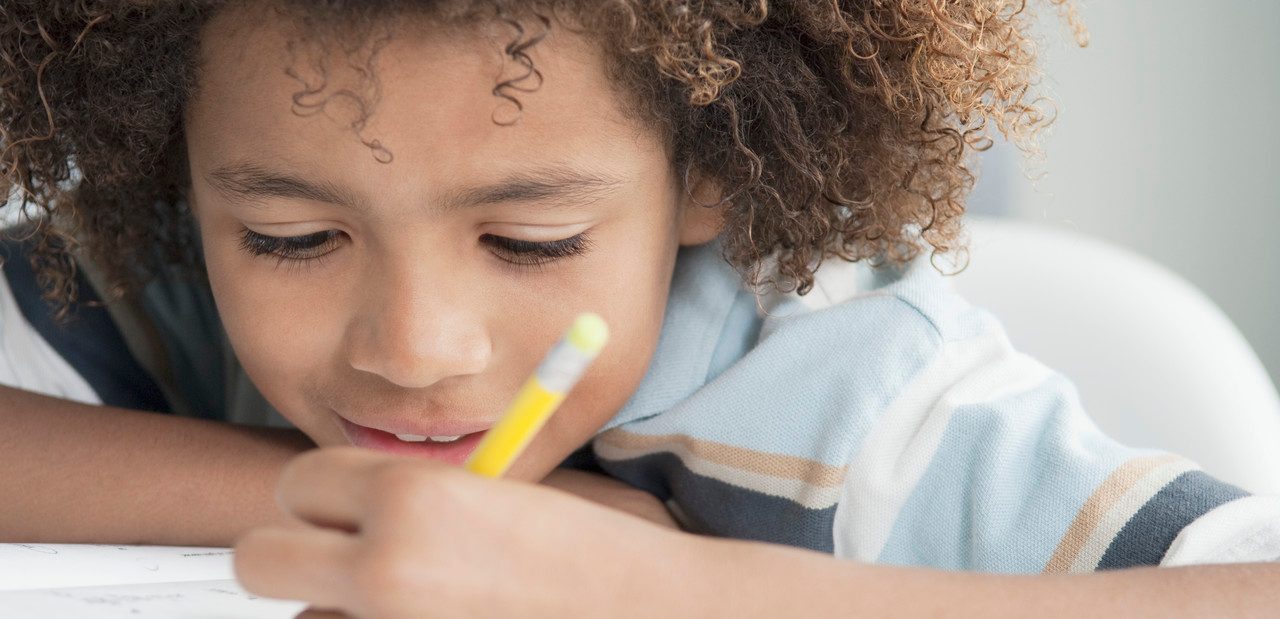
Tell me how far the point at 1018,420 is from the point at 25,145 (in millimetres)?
510

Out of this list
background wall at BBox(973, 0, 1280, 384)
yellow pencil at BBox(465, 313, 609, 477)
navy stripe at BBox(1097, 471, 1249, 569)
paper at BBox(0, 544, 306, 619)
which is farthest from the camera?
background wall at BBox(973, 0, 1280, 384)

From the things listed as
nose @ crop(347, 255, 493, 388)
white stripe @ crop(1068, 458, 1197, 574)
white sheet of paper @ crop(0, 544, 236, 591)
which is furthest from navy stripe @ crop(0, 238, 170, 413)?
white stripe @ crop(1068, 458, 1197, 574)

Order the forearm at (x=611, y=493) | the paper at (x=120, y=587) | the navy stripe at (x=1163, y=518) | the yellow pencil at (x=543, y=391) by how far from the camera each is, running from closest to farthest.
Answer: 1. the yellow pencil at (x=543, y=391)
2. the paper at (x=120, y=587)
3. the navy stripe at (x=1163, y=518)
4. the forearm at (x=611, y=493)

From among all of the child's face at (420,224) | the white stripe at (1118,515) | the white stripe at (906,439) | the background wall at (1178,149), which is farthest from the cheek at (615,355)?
the background wall at (1178,149)

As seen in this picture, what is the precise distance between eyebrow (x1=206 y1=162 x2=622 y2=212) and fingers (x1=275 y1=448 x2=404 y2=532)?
0.52 feet

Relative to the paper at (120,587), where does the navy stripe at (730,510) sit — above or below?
below

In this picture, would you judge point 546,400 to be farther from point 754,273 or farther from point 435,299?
point 754,273

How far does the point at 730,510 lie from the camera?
0.66 metres

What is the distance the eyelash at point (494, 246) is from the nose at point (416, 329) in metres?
0.03

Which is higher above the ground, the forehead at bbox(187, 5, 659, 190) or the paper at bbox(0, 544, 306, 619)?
the forehead at bbox(187, 5, 659, 190)

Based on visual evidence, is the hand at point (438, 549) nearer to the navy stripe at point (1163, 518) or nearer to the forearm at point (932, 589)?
the forearm at point (932, 589)

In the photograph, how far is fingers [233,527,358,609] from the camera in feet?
1.20

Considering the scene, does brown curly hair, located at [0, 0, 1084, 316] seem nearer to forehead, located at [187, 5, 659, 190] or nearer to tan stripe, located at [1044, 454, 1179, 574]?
forehead, located at [187, 5, 659, 190]

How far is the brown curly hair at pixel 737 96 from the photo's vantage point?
553 mm
